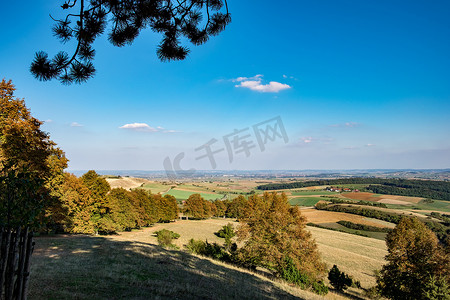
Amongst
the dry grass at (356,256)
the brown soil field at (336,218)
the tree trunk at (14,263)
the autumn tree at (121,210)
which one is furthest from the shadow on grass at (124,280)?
the brown soil field at (336,218)

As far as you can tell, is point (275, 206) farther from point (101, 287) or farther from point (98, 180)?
point (98, 180)

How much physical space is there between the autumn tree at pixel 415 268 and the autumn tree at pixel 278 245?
6322 mm

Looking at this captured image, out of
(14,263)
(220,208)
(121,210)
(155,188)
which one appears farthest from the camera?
(155,188)

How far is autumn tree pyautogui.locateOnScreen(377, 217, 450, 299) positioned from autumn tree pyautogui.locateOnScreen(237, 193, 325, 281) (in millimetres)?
6322

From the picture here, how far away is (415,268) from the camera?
19.3m

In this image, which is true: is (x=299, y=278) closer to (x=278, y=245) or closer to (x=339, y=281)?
(x=278, y=245)

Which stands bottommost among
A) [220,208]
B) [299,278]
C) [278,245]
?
[220,208]

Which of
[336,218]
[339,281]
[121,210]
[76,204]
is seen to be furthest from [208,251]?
[336,218]

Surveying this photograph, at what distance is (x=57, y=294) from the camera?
7.58 m

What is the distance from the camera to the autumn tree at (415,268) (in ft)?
56.4

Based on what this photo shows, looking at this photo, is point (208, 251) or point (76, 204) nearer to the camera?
point (208, 251)

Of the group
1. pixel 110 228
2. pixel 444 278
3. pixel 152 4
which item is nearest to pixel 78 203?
pixel 110 228

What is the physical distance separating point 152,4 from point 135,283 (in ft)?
37.3

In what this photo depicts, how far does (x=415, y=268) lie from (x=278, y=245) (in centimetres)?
1203
